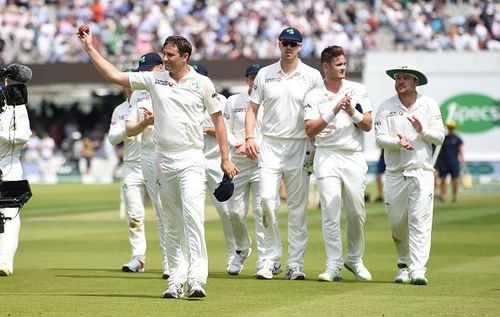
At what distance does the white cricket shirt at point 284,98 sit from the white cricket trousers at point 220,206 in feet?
4.52

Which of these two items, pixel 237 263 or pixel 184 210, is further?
pixel 237 263

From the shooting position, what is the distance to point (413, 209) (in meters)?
14.4

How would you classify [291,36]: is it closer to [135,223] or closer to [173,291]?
[135,223]

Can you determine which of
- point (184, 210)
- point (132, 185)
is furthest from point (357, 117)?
point (132, 185)

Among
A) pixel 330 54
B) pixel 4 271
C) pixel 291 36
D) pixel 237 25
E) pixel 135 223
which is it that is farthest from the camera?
pixel 237 25

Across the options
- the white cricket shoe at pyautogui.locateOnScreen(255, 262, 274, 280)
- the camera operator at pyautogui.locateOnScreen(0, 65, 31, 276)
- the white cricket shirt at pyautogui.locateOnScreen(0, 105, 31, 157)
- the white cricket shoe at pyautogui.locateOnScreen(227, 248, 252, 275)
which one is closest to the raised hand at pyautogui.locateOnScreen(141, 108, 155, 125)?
the camera operator at pyautogui.locateOnScreen(0, 65, 31, 276)

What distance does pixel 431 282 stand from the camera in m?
14.4

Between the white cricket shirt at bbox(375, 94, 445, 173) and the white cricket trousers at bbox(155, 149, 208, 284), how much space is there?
2.61m

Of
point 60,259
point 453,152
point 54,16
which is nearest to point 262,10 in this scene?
point 54,16

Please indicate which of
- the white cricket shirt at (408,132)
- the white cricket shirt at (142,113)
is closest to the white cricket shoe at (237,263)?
the white cricket shirt at (142,113)

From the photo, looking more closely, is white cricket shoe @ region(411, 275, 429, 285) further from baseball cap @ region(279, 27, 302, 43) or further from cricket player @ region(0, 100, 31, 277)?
cricket player @ region(0, 100, 31, 277)

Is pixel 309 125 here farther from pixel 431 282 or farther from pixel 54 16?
pixel 54 16

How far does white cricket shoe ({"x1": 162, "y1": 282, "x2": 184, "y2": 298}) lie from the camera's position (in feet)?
41.6

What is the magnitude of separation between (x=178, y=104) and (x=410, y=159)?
3.04 meters
